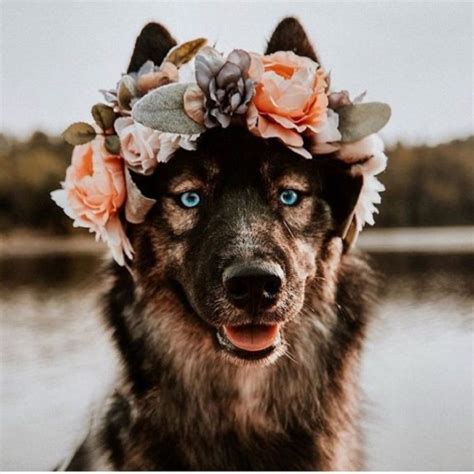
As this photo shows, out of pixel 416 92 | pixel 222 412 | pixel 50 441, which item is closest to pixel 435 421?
pixel 222 412

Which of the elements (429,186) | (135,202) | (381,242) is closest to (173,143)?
(135,202)

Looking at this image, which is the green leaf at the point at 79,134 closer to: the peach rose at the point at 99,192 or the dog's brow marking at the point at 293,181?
Result: the peach rose at the point at 99,192

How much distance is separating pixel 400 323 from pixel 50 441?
1168 millimetres

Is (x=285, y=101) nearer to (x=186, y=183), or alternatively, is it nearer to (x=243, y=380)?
(x=186, y=183)

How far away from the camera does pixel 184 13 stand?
7.16ft

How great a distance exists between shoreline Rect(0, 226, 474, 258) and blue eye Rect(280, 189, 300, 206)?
41 centimetres

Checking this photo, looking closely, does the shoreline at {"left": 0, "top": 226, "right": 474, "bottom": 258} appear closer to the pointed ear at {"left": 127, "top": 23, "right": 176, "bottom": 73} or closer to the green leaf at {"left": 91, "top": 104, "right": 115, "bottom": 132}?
the green leaf at {"left": 91, "top": 104, "right": 115, "bottom": 132}

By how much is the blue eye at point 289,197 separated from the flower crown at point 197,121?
103mm

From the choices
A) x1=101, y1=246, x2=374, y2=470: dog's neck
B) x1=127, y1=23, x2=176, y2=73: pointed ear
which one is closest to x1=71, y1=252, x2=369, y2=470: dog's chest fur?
x1=101, y1=246, x2=374, y2=470: dog's neck

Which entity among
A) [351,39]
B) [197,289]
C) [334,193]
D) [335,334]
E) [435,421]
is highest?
[351,39]

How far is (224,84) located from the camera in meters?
1.75

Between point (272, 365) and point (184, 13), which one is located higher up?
point (184, 13)

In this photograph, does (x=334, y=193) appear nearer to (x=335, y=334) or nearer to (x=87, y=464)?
(x=335, y=334)

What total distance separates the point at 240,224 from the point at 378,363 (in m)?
0.81
